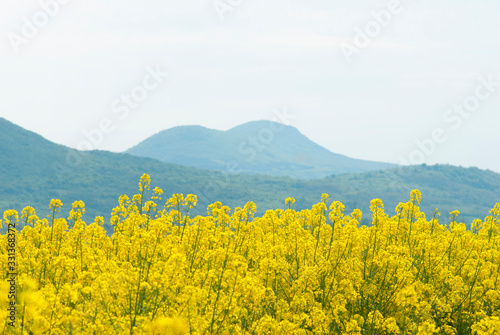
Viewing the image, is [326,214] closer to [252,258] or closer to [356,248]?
[356,248]

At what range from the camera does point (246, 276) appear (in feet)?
28.3

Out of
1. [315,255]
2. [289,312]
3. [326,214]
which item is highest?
[326,214]

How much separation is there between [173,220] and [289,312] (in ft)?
14.3

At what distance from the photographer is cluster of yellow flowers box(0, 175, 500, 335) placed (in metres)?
7.16

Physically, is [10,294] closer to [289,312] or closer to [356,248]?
[289,312]

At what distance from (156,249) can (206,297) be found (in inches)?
57.2

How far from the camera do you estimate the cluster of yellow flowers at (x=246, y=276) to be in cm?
716

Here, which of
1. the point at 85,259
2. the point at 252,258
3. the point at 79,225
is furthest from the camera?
the point at 79,225

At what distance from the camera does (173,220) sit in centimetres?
1238

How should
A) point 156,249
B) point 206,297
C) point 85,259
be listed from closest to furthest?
point 206,297 < point 156,249 < point 85,259

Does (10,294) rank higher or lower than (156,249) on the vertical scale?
lower

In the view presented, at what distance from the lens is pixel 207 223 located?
11.2 m

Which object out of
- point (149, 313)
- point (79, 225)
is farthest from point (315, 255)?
point (79, 225)

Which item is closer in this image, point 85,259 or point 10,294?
point 10,294
